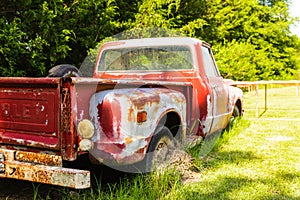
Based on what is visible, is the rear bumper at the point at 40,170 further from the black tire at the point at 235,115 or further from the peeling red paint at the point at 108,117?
the black tire at the point at 235,115

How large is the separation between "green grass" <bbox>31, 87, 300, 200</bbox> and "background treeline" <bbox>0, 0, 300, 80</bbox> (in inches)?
211

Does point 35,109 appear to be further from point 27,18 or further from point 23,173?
point 27,18

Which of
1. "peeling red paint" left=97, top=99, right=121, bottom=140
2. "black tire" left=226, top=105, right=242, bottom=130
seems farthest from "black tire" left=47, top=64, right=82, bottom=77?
"black tire" left=226, top=105, right=242, bottom=130

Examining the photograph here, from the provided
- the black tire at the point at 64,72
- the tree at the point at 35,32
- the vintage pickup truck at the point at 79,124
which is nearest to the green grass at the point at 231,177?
the vintage pickup truck at the point at 79,124

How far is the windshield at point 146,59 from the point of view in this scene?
495 cm

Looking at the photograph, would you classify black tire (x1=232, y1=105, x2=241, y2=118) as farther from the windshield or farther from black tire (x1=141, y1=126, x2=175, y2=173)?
black tire (x1=141, y1=126, x2=175, y2=173)

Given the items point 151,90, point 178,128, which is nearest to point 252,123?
point 178,128

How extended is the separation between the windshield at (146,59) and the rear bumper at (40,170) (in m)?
2.48

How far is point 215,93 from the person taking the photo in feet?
16.1

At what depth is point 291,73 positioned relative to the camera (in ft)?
87.1

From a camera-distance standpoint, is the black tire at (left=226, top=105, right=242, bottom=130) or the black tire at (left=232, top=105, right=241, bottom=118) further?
the black tire at (left=232, top=105, right=241, bottom=118)

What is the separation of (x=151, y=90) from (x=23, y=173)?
1394 millimetres

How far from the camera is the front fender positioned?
110 inches

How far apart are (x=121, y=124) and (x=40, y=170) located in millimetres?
712
